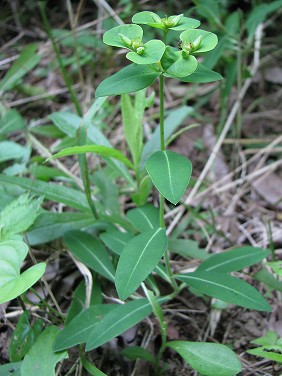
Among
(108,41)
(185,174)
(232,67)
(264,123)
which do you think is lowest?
(264,123)

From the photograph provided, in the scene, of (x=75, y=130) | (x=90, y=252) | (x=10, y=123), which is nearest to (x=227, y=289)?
(x=90, y=252)

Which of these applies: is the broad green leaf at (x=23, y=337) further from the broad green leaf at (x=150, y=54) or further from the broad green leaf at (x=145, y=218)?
the broad green leaf at (x=150, y=54)

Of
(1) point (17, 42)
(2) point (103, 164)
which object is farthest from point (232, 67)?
(1) point (17, 42)

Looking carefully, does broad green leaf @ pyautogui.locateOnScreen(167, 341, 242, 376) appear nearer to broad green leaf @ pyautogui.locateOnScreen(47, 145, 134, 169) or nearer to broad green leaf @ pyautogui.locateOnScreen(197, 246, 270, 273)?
broad green leaf @ pyautogui.locateOnScreen(197, 246, 270, 273)

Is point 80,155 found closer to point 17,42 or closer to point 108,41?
point 108,41

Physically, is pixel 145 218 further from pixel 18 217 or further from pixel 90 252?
pixel 18 217

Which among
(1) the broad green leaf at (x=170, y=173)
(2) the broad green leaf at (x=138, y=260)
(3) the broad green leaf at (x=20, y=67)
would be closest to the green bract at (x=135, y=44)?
(1) the broad green leaf at (x=170, y=173)
